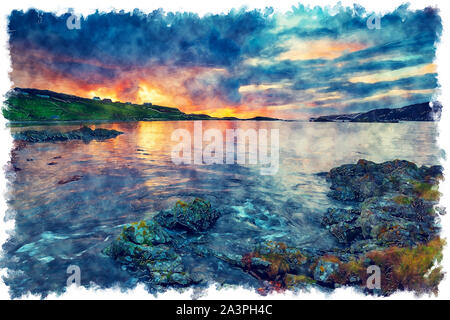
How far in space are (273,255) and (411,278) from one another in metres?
3.76

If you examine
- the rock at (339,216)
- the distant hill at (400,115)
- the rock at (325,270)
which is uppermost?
the distant hill at (400,115)

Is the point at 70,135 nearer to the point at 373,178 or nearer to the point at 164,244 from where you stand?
the point at 164,244

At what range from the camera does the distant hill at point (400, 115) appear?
845 cm

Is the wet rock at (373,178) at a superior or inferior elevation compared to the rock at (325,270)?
superior

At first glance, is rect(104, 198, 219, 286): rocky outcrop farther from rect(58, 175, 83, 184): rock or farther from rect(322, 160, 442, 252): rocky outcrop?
rect(58, 175, 83, 184): rock

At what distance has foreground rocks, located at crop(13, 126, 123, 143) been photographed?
17125 millimetres

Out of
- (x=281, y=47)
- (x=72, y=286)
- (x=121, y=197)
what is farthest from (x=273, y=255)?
(x=281, y=47)

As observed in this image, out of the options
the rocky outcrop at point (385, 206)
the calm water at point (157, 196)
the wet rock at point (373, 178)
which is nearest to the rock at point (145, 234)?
the calm water at point (157, 196)

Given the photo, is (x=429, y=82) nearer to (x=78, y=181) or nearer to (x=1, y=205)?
(x=1, y=205)

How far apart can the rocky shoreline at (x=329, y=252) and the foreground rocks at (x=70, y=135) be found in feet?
48.7

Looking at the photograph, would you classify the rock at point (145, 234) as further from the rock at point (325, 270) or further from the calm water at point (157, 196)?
the rock at point (325, 270)

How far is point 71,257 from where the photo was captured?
280 inches

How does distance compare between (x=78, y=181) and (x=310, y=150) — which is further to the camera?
(x=310, y=150)

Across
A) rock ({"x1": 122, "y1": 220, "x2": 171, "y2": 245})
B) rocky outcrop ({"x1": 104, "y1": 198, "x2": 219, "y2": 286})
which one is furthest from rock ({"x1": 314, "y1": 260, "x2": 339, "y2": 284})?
rock ({"x1": 122, "y1": 220, "x2": 171, "y2": 245})
